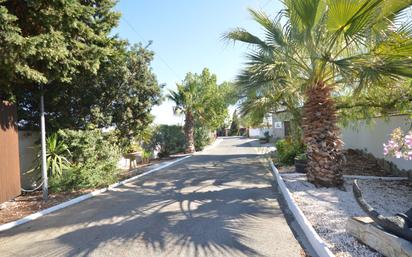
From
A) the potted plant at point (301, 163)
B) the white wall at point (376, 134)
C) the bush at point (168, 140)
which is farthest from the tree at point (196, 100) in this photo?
the potted plant at point (301, 163)

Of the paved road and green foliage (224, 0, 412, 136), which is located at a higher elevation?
green foliage (224, 0, 412, 136)

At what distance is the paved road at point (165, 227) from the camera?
4.74 meters

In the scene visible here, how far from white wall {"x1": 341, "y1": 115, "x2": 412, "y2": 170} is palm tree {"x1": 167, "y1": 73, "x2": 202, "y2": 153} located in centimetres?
1199

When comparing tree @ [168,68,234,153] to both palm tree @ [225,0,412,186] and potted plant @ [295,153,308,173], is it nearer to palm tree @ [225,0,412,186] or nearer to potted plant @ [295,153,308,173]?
potted plant @ [295,153,308,173]

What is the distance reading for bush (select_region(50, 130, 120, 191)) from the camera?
30.3ft

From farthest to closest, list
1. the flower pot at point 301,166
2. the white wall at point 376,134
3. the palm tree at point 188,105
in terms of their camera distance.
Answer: the palm tree at point 188,105, the flower pot at point 301,166, the white wall at point 376,134

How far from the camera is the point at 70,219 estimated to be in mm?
6617

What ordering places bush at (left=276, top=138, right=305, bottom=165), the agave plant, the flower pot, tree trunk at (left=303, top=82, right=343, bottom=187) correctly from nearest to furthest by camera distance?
tree trunk at (left=303, top=82, right=343, bottom=187) → the agave plant → the flower pot → bush at (left=276, top=138, right=305, bottom=165)

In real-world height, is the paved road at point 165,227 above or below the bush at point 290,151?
below

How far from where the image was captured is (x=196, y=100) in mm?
25062

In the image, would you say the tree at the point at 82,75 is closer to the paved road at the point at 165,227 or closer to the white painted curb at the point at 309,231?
the paved road at the point at 165,227

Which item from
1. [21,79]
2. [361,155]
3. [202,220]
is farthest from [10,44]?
[361,155]

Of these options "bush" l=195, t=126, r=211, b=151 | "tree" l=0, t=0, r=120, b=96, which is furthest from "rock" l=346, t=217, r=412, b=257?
"bush" l=195, t=126, r=211, b=151

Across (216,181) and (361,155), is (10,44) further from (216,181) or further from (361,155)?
(361,155)
